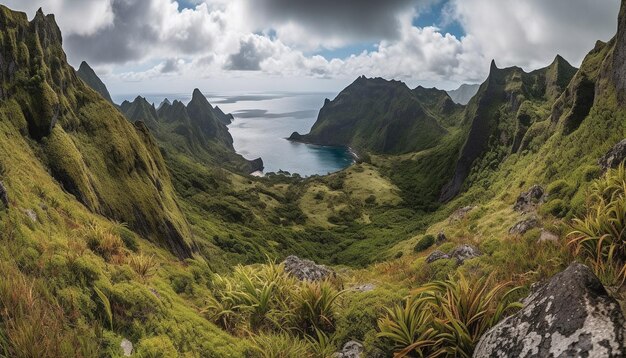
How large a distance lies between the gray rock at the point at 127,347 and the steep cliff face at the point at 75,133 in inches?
913

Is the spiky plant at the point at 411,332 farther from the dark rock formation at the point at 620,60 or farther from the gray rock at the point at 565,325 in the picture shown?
the dark rock formation at the point at 620,60

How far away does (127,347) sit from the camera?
24.3 feet

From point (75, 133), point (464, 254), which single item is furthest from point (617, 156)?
point (75, 133)

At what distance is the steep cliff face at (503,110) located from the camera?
14950 centimetres

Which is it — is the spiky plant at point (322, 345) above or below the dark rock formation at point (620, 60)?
below

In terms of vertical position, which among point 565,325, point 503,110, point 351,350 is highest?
point 503,110

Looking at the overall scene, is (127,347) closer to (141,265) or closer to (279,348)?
(279,348)

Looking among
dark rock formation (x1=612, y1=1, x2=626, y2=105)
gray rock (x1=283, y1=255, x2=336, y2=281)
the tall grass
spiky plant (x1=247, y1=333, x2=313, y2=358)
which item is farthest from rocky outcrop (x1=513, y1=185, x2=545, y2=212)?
spiky plant (x1=247, y1=333, x2=313, y2=358)

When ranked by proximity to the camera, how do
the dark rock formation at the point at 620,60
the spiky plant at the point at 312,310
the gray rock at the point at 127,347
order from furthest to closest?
the dark rock formation at the point at 620,60, the spiky plant at the point at 312,310, the gray rock at the point at 127,347

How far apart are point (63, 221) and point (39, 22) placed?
38439 mm

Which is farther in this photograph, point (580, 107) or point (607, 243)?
point (580, 107)

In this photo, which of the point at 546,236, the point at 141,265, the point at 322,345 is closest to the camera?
the point at 322,345

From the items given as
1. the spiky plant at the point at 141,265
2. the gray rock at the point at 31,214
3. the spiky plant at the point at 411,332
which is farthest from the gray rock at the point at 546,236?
the gray rock at the point at 31,214

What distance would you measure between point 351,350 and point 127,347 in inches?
209
